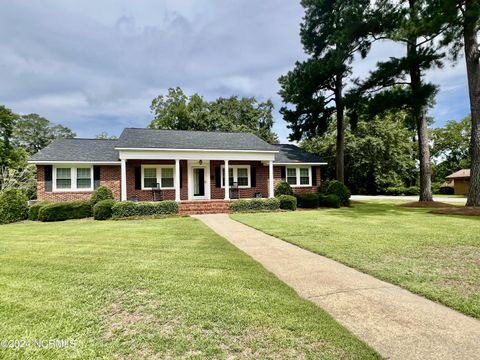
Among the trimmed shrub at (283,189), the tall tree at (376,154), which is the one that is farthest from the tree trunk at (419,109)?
the tall tree at (376,154)

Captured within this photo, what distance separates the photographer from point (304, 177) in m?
20.5

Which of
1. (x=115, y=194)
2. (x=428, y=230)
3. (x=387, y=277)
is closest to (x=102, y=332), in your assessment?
(x=387, y=277)

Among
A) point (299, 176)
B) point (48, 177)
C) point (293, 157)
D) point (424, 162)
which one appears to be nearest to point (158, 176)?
point (48, 177)

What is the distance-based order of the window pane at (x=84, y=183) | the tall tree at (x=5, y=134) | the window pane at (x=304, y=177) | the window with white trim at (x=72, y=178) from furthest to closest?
the tall tree at (x=5, y=134) → the window pane at (x=304, y=177) → the window pane at (x=84, y=183) → the window with white trim at (x=72, y=178)

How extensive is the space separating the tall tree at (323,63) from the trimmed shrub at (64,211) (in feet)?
51.1

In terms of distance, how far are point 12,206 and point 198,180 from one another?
9.67 m

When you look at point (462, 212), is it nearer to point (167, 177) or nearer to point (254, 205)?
point (254, 205)

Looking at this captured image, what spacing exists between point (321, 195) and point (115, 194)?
12.5 meters

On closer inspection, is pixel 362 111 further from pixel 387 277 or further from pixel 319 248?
pixel 387 277

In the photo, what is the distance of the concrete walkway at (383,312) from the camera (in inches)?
103

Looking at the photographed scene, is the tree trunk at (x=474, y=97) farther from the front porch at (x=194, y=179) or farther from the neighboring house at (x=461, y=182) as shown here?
the neighboring house at (x=461, y=182)

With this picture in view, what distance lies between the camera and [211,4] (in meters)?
11.3

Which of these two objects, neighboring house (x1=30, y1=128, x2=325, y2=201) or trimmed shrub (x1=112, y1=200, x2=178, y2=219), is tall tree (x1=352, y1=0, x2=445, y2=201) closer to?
neighboring house (x1=30, y1=128, x2=325, y2=201)

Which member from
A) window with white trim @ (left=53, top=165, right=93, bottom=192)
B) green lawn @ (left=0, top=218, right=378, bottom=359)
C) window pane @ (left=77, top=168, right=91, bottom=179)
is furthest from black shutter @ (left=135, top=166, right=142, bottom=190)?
green lawn @ (left=0, top=218, right=378, bottom=359)
